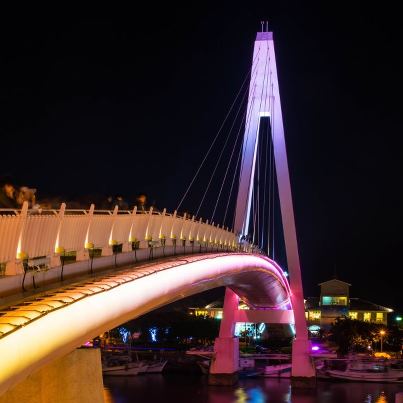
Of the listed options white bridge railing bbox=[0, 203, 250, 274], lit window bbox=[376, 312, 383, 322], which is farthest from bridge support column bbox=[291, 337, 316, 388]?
lit window bbox=[376, 312, 383, 322]

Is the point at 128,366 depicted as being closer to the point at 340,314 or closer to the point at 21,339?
A: the point at 340,314

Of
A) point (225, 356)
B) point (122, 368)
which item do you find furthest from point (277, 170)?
point (122, 368)

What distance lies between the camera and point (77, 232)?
36.2 ft

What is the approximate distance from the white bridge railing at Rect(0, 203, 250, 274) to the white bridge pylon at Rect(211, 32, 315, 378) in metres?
17.2

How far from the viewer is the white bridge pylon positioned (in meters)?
36.0

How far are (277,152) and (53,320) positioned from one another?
29.3m

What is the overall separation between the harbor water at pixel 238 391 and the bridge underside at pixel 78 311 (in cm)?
1781

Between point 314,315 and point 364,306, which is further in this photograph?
point 314,315

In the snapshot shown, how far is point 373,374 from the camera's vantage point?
147 feet

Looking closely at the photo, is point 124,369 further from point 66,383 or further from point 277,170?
point 66,383

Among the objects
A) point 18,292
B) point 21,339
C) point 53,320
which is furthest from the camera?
point 18,292

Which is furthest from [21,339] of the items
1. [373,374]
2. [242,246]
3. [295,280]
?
[373,374]

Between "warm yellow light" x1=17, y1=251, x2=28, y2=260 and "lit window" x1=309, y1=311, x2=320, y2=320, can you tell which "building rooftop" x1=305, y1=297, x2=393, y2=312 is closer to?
"lit window" x1=309, y1=311, x2=320, y2=320

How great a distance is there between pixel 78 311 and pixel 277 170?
28.8 m
